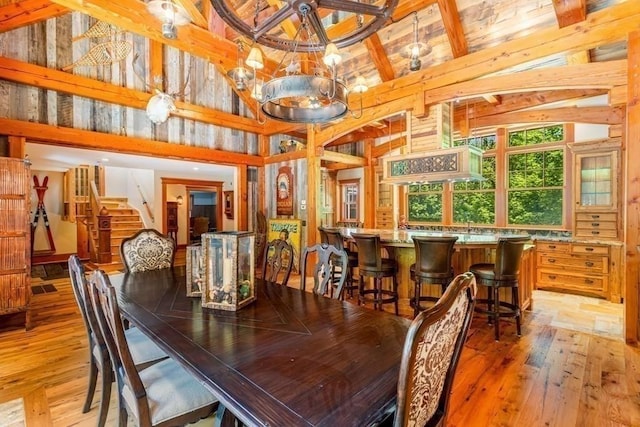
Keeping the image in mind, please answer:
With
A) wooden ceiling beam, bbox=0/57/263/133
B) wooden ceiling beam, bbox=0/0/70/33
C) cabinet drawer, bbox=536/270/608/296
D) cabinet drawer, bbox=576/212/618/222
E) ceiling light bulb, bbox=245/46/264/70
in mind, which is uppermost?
wooden ceiling beam, bbox=0/0/70/33

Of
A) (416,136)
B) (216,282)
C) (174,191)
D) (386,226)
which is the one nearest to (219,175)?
(174,191)

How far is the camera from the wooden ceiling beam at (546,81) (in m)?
3.11

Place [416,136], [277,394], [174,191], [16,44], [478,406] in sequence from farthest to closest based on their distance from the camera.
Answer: [174,191], [416,136], [16,44], [478,406], [277,394]

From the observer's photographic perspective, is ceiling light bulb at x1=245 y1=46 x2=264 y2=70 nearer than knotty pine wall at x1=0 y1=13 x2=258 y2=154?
Yes

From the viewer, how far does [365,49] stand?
4836 millimetres

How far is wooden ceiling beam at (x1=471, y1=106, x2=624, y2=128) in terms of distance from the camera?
15.3ft

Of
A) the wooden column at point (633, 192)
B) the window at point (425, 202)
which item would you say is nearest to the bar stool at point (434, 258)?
the wooden column at point (633, 192)

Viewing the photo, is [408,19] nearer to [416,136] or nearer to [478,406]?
[416,136]

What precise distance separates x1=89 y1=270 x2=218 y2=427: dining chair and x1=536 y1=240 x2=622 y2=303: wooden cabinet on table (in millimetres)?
5311

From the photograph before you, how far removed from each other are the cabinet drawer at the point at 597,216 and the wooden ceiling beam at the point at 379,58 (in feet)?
11.6

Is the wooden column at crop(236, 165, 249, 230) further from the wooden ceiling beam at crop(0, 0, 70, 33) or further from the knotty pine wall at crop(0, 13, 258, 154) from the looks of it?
the wooden ceiling beam at crop(0, 0, 70, 33)

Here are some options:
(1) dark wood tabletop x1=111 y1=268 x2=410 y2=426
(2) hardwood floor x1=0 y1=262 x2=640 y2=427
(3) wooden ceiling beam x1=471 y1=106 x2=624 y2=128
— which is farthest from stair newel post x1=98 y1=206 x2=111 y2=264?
(3) wooden ceiling beam x1=471 y1=106 x2=624 y2=128

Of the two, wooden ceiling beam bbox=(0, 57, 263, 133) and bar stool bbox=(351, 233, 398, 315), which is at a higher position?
wooden ceiling beam bbox=(0, 57, 263, 133)

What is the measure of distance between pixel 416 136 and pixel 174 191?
838 cm
